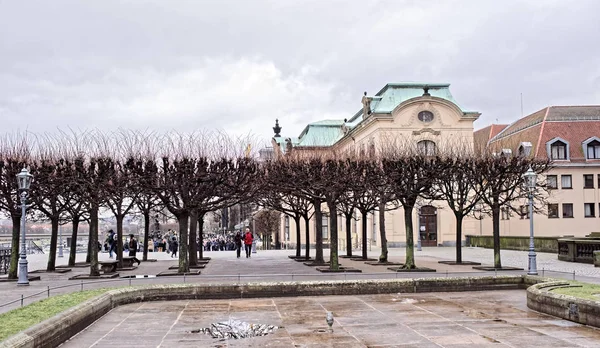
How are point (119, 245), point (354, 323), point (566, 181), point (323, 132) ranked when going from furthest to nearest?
point (323, 132) → point (566, 181) → point (119, 245) → point (354, 323)

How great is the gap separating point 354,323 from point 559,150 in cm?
4585

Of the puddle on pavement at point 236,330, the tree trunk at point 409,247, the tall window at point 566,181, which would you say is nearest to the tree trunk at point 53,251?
the tree trunk at point 409,247

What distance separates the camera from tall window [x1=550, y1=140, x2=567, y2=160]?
54278mm

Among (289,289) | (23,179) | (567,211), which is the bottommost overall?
(289,289)

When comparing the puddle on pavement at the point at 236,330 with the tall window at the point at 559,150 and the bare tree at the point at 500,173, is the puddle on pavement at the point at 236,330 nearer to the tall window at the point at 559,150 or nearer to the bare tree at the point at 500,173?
the bare tree at the point at 500,173

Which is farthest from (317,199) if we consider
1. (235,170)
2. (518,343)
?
(518,343)

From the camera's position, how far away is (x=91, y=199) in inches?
974

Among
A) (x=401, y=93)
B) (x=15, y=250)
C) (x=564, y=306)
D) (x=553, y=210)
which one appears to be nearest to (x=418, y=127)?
(x=401, y=93)

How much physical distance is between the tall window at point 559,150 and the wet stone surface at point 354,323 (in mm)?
39201

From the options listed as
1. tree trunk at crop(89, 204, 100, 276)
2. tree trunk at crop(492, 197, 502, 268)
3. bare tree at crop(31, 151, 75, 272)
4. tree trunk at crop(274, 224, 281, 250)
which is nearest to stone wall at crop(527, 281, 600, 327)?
tree trunk at crop(492, 197, 502, 268)

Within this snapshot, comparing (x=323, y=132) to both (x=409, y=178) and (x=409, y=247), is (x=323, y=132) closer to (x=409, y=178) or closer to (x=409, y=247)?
(x=409, y=178)

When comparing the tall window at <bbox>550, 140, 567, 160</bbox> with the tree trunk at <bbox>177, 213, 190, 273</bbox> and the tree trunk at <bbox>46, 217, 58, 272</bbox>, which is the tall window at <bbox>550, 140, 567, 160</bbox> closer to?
the tree trunk at <bbox>177, 213, 190, 273</bbox>

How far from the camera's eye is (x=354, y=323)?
13680 millimetres

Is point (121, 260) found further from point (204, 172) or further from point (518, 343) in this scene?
point (518, 343)
